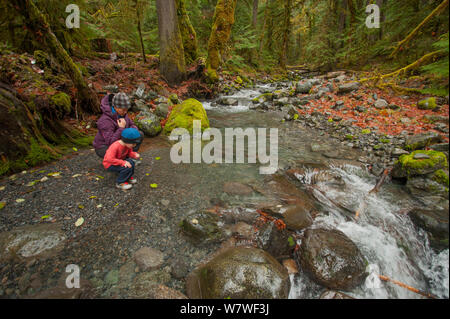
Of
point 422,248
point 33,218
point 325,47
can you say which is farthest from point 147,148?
point 325,47

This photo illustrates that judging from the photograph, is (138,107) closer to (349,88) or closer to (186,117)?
(186,117)

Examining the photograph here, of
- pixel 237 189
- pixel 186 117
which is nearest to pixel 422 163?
pixel 237 189

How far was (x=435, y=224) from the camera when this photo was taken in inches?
87.0

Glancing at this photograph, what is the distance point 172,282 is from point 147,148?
413 centimetres

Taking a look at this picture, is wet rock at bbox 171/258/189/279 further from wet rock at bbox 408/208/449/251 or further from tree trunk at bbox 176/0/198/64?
tree trunk at bbox 176/0/198/64

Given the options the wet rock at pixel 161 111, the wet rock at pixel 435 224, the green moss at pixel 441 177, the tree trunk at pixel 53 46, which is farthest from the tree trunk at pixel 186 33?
the wet rock at pixel 435 224

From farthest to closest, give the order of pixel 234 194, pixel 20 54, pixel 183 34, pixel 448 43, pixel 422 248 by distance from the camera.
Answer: pixel 183 34
pixel 20 54
pixel 234 194
pixel 422 248
pixel 448 43

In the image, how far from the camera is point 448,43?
5.68ft

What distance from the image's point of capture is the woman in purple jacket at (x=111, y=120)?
12.0 ft

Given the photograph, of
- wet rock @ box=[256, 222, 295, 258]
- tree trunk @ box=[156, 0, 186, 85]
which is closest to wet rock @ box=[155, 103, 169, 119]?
tree trunk @ box=[156, 0, 186, 85]

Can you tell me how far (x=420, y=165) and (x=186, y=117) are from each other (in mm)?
6241

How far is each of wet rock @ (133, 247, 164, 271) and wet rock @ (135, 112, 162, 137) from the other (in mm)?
4474

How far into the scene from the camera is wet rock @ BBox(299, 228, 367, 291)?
2.50 meters
